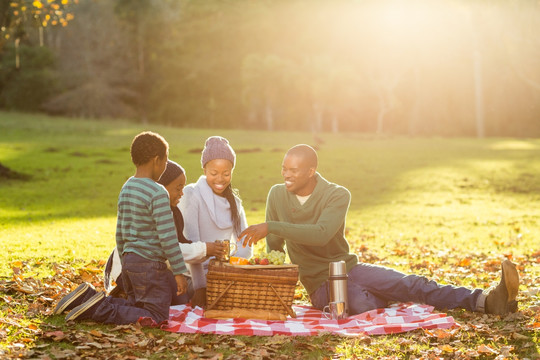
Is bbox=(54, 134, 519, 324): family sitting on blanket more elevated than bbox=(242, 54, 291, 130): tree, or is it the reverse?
bbox=(242, 54, 291, 130): tree

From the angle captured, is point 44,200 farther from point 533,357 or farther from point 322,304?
point 533,357

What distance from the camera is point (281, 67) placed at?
61.6 m

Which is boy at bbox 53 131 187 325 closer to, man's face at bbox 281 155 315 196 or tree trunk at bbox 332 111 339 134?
man's face at bbox 281 155 315 196

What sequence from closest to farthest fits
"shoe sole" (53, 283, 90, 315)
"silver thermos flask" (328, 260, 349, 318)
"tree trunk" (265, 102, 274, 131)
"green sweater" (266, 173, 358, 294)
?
"shoe sole" (53, 283, 90, 315), "silver thermos flask" (328, 260, 349, 318), "green sweater" (266, 173, 358, 294), "tree trunk" (265, 102, 274, 131)

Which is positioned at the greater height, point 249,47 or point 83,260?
point 249,47

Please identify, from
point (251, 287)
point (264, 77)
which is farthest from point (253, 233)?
point (264, 77)

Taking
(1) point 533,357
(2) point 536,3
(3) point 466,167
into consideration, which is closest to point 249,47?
(2) point 536,3

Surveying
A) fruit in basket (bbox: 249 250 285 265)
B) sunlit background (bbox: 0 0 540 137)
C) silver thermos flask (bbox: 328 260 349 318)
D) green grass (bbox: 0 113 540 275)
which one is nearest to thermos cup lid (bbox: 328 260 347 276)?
silver thermos flask (bbox: 328 260 349 318)

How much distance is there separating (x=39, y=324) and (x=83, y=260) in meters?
4.17

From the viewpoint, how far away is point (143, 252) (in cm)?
651

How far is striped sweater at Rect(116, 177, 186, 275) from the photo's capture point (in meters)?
6.33

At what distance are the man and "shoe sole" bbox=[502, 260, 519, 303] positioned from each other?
0.22 meters

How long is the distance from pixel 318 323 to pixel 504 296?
2.03 meters

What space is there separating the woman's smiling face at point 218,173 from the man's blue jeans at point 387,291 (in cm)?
170
